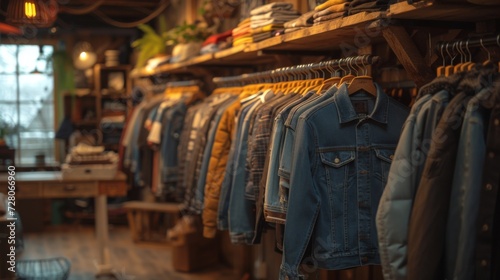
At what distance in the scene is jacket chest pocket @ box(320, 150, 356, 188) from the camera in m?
2.90

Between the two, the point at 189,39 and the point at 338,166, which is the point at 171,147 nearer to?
the point at 189,39

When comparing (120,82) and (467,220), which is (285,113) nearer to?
(467,220)

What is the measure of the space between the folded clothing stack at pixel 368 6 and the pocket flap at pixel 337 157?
23.2 inches

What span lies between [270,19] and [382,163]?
1346 mm

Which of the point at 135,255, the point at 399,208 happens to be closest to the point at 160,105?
the point at 135,255

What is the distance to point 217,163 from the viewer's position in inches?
166

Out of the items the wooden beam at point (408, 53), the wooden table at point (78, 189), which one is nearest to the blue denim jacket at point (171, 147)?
the wooden table at point (78, 189)

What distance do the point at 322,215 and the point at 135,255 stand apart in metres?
4.56

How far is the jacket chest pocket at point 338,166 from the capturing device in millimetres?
2902

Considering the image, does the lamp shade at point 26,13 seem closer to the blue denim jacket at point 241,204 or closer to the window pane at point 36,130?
the blue denim jacket at point 241,204

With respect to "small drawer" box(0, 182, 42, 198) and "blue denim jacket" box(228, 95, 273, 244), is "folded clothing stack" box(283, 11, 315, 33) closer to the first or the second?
"blue denim jacket" box(228, 95, 273, 244)

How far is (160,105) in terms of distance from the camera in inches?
261

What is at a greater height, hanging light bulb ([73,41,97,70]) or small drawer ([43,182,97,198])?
hanging light bulb ([73,41,97,70])

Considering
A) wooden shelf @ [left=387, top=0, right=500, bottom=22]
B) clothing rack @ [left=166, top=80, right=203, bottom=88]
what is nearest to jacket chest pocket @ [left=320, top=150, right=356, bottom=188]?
wooden shelf @ [left=387, top=0, right=500, bottom=22]
